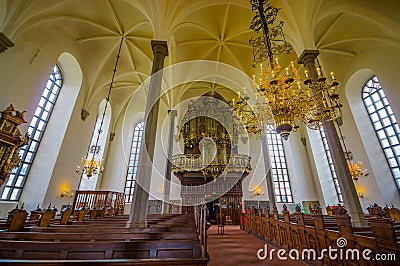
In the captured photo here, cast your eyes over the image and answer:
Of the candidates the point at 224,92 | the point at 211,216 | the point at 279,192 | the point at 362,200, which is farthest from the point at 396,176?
the point at 224,92

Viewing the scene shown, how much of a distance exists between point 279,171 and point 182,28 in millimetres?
11993

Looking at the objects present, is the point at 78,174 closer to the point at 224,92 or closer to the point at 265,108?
the point at 265,108

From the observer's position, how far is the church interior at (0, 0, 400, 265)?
3.99 meters

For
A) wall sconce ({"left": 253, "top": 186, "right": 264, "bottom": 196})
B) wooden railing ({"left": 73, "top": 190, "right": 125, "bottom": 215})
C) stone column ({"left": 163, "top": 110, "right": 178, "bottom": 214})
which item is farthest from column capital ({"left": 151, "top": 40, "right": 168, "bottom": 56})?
wall sconce ({"left": 253, "top": 186, "right": 264, "bottom": 196})

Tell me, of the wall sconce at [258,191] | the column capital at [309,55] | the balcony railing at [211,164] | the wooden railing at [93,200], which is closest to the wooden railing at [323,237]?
the balcony railing at [211,164]

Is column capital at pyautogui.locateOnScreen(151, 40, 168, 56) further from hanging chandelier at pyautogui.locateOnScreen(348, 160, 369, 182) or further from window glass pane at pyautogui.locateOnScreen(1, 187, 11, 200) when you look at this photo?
hanging chandelier at pyautogui.locateOnScreen(348, 160, 369, 182)

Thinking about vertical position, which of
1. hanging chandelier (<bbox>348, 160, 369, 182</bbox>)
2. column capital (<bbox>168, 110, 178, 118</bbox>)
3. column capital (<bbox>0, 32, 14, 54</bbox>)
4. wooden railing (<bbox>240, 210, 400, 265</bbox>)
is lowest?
wooden railing (<bbox>240, 210, 400, 265</bbox>)

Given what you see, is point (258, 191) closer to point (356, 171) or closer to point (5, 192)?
point (356, 171)

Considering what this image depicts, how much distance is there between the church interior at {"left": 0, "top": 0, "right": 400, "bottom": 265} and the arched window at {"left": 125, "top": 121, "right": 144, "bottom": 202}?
0.41ft

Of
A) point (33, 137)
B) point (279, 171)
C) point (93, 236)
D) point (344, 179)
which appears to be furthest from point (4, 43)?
point (279, 171)

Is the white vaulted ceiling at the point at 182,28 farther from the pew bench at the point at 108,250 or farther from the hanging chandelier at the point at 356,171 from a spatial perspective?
the pew bench at the point at 108,250

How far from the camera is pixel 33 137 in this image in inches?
345

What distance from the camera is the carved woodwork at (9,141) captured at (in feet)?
19.8

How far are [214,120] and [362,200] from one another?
10.2m
